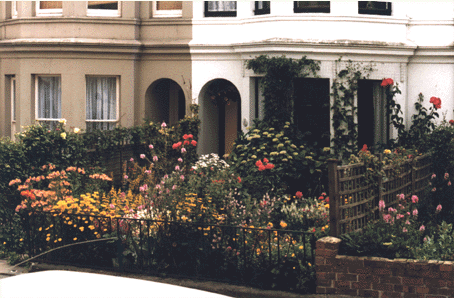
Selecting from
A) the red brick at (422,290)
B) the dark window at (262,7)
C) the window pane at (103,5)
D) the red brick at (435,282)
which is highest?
the window pane at (103,5)

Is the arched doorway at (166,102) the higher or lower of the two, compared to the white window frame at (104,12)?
lower

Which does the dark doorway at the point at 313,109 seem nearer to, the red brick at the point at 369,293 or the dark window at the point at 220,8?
the dark window at the point at 220,8

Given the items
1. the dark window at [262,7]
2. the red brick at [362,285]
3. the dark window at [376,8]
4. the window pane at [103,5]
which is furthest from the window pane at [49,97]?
the red brick at [362,285]

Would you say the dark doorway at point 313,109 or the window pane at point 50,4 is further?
the window pane at point 50,4

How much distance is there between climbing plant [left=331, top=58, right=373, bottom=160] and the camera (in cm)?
1338

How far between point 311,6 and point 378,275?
8101mm

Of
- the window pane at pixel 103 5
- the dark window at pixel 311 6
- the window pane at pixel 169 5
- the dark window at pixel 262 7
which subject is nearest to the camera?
A: the dark window at pixel 311 6

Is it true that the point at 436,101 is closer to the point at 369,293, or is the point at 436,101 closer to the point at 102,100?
the point at 369,293

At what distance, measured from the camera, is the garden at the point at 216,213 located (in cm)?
770

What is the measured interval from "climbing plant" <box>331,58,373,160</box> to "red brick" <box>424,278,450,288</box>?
20.9 ft

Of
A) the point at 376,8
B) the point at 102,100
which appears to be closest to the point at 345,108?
the point at 376,8

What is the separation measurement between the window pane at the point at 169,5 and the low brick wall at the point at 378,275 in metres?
9.85

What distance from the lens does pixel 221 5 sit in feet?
49.6

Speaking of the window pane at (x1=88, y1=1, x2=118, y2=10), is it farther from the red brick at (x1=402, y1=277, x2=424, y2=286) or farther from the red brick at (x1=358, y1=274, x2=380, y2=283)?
the red brick at (x1=402, y1=277, x2=424, y2=286)
